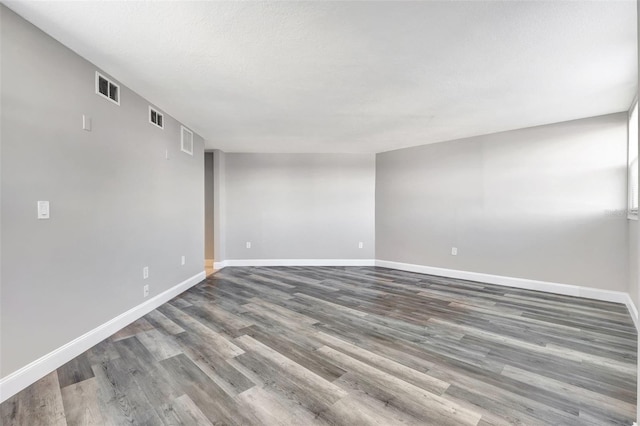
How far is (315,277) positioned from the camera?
15.5 ft

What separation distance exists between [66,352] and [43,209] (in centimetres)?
103

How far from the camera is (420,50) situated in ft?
6.79

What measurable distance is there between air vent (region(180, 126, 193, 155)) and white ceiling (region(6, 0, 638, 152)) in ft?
1.07

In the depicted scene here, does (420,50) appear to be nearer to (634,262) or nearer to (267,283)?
(634,262)

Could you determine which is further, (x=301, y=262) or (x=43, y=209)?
(x=301, y=262)

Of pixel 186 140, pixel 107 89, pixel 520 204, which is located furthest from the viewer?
pixel 520 204

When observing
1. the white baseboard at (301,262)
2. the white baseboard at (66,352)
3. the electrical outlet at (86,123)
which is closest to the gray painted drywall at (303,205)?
the white baseboard at (301,262)

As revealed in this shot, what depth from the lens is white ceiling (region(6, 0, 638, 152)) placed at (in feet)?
5.51

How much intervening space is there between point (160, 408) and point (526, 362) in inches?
95.8

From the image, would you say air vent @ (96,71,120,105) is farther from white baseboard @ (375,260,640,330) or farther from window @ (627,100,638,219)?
window @ (627,100,638,219)

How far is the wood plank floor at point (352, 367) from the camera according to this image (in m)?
1.53

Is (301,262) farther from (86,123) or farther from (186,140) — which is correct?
(86,123)

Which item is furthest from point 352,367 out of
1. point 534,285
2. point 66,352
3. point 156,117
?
point 534,285

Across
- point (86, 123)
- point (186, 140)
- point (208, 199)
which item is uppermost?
point (186, 140)
